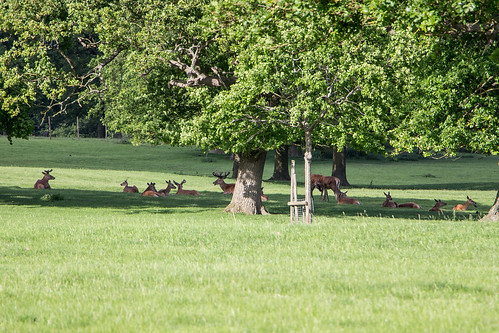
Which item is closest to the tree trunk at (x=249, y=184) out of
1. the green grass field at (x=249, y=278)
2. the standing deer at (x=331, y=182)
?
the standing deer at (x=331, y=182)

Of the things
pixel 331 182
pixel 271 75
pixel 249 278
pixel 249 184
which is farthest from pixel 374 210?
pixel 249 278

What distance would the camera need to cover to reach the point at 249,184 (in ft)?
85.0

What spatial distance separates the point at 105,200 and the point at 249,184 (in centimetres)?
823

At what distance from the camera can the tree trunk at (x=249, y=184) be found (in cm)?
2580

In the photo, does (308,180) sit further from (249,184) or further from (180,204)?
(180,204)

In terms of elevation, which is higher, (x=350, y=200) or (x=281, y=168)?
(x=281, y=168)

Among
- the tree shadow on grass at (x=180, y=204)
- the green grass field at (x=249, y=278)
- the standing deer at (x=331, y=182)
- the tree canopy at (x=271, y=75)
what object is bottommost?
the green grass field at (x=249, y=278)

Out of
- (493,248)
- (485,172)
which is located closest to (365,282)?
(493,248)

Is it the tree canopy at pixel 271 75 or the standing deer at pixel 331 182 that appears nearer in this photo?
the tree canopy at pixel 271 75

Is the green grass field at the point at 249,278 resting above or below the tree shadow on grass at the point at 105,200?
below

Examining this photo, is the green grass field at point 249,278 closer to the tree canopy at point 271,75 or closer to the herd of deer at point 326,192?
the tree canopy at point 271,75

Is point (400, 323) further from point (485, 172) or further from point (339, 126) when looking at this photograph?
point (485, 172)

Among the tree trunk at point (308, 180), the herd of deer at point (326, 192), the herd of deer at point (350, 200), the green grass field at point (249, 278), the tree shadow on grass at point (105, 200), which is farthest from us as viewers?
the herd of deer at point (326, 192)

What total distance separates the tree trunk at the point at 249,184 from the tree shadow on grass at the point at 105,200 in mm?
2227
